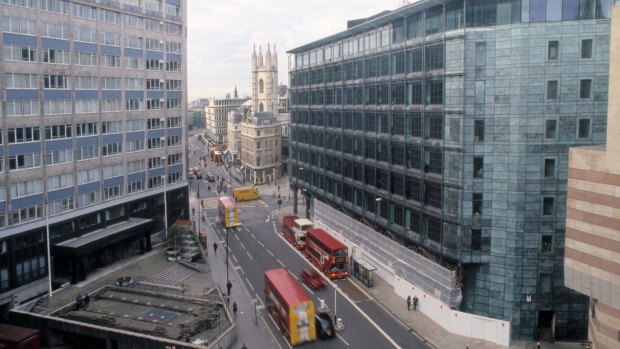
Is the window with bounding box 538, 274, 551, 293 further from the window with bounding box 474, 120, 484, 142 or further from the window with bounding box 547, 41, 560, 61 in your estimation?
the window with bounding box 547, 41, 560, 61

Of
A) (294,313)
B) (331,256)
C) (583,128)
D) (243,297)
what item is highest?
(583,128)

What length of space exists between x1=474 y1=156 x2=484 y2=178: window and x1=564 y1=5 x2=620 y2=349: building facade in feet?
33.3

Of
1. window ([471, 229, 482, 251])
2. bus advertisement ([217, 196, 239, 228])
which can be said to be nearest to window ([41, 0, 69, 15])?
bus advertisement ([217, 196, 239, 228])

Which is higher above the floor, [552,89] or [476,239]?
[552,89]

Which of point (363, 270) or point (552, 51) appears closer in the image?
point (552, 51)

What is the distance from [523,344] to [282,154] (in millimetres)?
104954

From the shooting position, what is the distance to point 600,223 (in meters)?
35.8

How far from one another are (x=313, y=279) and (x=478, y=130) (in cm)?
2556

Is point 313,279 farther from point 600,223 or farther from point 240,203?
point 240,203

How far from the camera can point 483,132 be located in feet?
156

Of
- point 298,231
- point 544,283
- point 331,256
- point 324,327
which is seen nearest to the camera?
point 544,283

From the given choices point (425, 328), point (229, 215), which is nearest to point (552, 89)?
point (425, 328)

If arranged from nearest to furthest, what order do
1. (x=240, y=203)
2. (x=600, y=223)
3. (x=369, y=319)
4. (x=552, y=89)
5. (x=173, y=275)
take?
(x=600, y=223) → (x=552, y=89) → (x=369, y=319) → (x=173, y=275) → (x=240, y=203)

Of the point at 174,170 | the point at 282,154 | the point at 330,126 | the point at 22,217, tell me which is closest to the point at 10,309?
the point at 22,217
